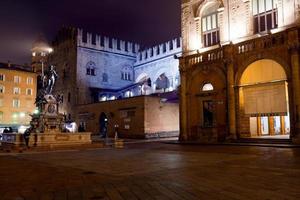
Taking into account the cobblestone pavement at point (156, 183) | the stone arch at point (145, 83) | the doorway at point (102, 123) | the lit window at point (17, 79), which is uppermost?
the lit window at point (17, 79)

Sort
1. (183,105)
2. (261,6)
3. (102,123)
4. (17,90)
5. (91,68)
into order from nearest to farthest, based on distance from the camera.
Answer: (261,6) → (183,105) → (102,123) → (91,68) → (17,90)

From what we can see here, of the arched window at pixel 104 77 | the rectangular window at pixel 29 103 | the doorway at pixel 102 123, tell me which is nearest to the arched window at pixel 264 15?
the doorway at pixel 102 123

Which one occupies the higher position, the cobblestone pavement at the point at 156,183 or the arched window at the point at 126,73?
the arched window at the point at 126,73

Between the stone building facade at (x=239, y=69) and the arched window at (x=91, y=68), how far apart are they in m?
24.4

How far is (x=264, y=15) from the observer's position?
21.7m

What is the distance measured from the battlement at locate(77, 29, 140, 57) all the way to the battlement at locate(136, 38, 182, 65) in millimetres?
1636

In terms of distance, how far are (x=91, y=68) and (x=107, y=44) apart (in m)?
4.73

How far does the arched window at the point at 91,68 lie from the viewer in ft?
158

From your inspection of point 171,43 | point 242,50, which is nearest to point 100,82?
point 171,43

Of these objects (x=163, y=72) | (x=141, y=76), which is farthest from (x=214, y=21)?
(x=141, y=76)

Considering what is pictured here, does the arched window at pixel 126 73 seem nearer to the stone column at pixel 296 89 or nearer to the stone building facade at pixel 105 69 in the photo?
the stone building facade at pixel 105 69

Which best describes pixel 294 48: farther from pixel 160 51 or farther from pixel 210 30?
pixel 160 51

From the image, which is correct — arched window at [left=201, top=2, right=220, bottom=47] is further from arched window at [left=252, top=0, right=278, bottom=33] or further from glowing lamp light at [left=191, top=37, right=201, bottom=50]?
arched window at [left=252, top=0, right=278, bottom=33]

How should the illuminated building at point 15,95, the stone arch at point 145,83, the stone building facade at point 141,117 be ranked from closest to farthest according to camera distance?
1. the stone building facade at point 141,117
2. the stone arch at point 145,83
3. the illuminated building at point 15,95
